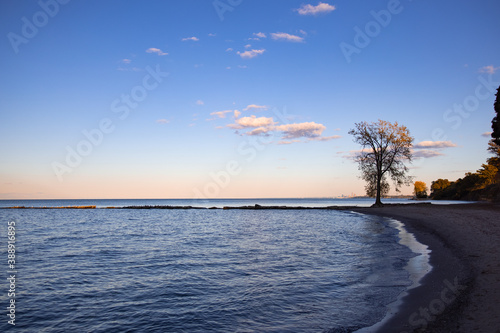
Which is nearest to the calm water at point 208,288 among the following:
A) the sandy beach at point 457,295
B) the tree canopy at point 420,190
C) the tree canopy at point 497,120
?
the sandy beach at point 457,295

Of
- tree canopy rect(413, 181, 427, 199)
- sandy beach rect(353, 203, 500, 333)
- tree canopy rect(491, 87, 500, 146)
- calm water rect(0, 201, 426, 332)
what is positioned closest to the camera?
sandy beach rect(353, 203, 500, 333)

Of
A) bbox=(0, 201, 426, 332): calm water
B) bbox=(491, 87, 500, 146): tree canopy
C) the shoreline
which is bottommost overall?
bbox=(0, 201, 426, 332): calm water

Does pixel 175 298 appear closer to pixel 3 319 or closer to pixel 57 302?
pixel 57 302

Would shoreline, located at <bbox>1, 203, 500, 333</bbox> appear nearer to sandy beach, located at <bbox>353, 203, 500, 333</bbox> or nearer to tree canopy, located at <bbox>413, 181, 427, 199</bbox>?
sandy beach, located at <bbox>353, 203, 500, 333</bbox>

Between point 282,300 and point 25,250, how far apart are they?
18518 mm

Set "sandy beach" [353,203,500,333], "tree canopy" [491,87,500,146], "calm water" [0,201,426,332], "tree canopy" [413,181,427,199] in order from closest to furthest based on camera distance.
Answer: "sandy beach" [353,203,500,333] → "calm water" [0,201,426,332] → "tree canopy" [491,87,500,146] → "tree canopy" [413,181,427,199]

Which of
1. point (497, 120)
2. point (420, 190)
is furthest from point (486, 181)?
point (420, 190)

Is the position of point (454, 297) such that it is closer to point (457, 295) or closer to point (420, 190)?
point (457, 295)

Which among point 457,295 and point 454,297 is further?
point 457,295

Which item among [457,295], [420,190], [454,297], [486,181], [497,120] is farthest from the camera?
[420,190]

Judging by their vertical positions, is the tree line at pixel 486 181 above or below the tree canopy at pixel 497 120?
below

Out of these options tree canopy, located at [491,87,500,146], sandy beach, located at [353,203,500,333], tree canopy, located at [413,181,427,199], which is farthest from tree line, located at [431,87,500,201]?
sandy beach, located at [353,203,500,333]

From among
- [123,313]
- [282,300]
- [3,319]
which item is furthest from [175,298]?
[3,319]

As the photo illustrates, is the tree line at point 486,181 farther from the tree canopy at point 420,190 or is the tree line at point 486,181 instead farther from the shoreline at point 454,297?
the shoreline at point 454,297
